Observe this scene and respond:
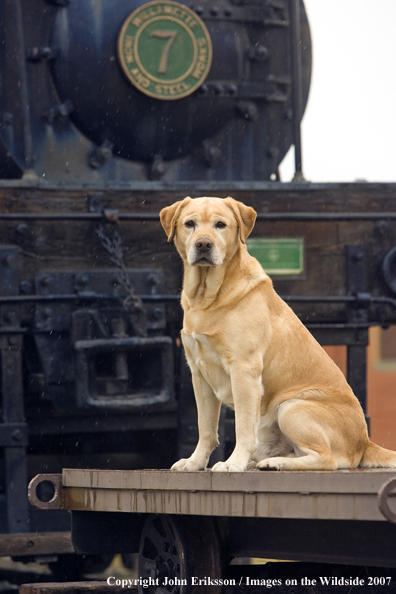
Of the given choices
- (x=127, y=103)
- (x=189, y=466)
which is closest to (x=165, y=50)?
(x=127, y=103)

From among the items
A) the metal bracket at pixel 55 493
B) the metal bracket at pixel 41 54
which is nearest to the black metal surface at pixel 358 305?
the metal bracket at pixel 41 54

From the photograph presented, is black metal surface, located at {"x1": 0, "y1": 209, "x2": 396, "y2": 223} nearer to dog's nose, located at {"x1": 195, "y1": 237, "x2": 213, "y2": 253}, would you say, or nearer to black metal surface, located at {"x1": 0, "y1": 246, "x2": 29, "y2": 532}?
black metal surface, located at {"x1": 0, "y1": 246, "x2": 29, "y2": 532}

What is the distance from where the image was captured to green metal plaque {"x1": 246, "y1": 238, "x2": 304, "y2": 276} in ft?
18.9

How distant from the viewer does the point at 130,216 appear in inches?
222

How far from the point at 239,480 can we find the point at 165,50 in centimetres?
357

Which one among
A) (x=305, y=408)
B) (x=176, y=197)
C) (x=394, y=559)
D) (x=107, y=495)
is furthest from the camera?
(x=176, y=197)

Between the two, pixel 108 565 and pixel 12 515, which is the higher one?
pixel 12 515

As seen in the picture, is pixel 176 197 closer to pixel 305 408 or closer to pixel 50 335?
pixel 50 335

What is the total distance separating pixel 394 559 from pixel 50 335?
288 cm

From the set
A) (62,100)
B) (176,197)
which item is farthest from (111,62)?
(176,197)

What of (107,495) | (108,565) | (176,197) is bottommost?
(108,565)

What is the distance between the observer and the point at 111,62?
19.9 ft

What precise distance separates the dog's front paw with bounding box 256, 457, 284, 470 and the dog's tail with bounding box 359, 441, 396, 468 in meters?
0.47

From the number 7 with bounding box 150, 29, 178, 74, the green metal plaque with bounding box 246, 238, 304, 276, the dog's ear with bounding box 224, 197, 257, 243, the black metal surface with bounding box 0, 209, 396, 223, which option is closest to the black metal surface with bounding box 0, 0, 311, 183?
the number 7 with bounding box 150, 29, 178, 74
